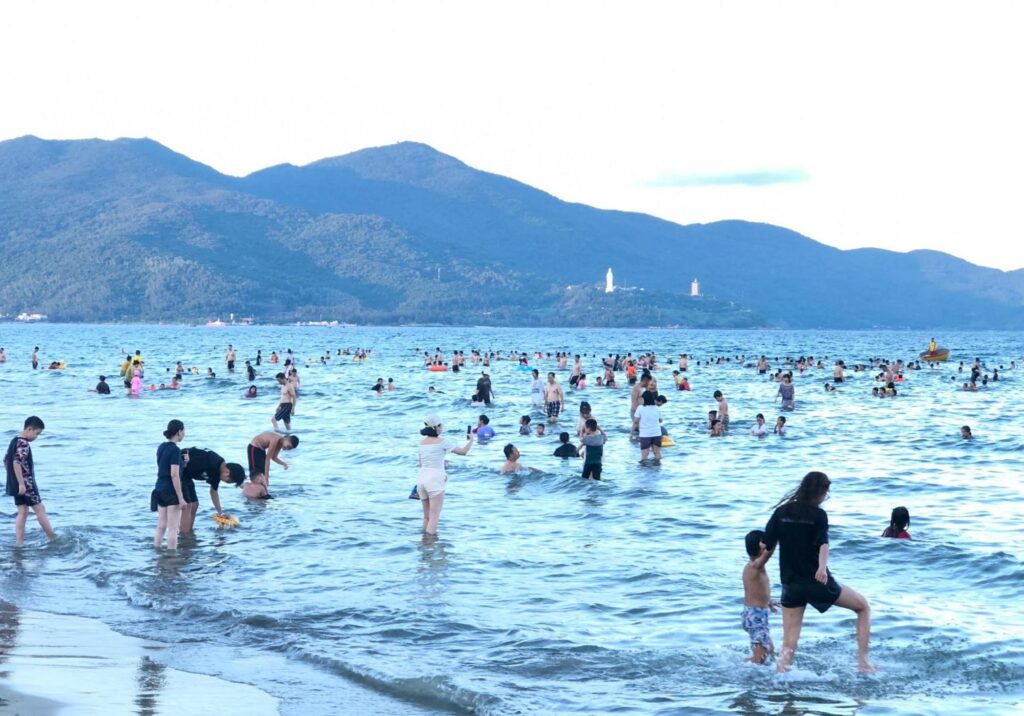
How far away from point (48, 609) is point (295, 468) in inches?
435

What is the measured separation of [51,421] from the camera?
31000 millimetres

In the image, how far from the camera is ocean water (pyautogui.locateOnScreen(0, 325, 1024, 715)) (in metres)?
8.66

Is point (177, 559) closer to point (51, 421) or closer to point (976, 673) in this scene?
point (976, 673)

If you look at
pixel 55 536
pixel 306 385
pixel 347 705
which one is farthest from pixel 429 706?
pixel 306 385

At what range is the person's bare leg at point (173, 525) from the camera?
13.3m

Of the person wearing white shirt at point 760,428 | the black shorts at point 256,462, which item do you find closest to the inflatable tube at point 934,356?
the person wearing white shirt at point 760,428

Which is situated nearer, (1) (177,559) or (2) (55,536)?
(1) (177,559)

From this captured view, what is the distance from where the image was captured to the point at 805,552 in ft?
27.1

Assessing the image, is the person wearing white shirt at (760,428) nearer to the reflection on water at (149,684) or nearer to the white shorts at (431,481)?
the white shorts at (431,481)

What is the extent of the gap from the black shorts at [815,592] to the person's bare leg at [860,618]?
3.5 inches

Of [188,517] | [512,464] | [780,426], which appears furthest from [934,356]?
[188,517]

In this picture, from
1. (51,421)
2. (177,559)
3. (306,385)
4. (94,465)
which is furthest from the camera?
(306,385)

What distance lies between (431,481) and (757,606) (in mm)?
5878

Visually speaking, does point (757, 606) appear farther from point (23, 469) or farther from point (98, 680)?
point (23, 469)
